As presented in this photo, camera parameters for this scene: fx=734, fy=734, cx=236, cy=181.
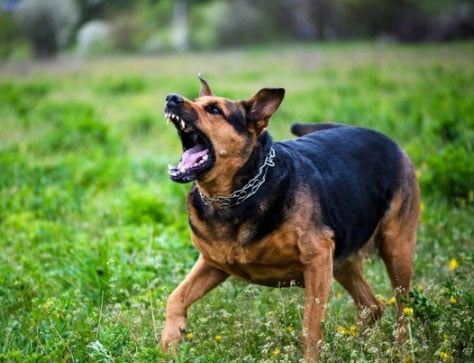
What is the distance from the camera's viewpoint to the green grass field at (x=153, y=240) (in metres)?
4.89

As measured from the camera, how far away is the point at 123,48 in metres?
41.9

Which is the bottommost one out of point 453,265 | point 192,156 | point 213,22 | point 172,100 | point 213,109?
point 213,22

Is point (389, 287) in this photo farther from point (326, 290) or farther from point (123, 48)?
point (123, 48)

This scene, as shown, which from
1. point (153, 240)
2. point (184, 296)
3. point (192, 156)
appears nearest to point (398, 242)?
point (184, 296)

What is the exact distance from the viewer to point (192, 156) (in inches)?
199

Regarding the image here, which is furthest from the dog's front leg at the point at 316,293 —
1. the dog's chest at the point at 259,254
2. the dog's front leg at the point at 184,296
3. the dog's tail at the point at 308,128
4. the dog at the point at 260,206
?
the dog's tail at the point at 308,128

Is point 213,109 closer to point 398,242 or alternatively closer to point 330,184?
point 330,184

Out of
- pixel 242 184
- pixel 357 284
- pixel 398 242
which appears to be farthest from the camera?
pixel 357 284

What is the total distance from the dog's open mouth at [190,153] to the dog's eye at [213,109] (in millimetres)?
190

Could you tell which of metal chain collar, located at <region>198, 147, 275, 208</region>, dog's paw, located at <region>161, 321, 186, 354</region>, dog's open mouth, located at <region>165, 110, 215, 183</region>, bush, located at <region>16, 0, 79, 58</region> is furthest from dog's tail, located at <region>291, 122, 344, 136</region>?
bush, located at <region>16, 0, 79, 58</region>

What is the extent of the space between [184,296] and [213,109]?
136 cm

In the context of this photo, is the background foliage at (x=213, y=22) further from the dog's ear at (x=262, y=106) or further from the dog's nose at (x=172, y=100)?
the dog's nose at (x=172, y=100)

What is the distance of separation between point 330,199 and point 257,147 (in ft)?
2.24

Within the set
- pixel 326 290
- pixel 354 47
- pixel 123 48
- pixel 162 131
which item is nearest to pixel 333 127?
pixel 326 290
